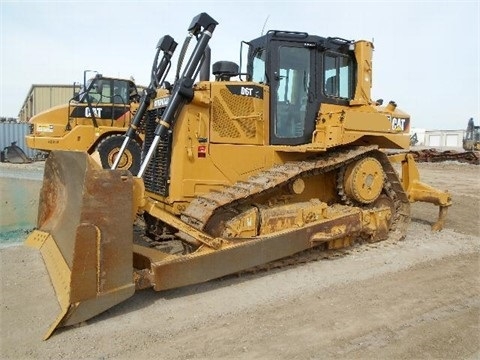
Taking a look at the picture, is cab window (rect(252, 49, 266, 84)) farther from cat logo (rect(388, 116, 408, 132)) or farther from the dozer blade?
the dozer blade

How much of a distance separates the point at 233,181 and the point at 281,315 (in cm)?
206

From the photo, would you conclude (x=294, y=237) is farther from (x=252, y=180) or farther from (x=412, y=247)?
(x=412, y=247)

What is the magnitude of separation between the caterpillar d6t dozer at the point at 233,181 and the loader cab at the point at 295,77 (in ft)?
0.05

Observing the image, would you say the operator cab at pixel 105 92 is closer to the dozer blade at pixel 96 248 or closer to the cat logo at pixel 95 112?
the cat logo at pixel 95 112

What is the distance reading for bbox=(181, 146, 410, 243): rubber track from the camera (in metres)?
4.84

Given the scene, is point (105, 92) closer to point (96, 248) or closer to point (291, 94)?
point (291, 94)

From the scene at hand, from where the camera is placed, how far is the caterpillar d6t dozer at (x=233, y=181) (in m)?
3.90

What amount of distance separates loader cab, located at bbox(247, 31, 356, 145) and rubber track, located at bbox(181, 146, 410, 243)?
556mm

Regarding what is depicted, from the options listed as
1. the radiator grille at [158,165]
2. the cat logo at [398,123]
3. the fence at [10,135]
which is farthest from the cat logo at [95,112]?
the fence at [10,135]

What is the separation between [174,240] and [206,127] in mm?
1766

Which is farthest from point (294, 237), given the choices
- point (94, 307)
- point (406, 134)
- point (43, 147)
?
point (43, 147)

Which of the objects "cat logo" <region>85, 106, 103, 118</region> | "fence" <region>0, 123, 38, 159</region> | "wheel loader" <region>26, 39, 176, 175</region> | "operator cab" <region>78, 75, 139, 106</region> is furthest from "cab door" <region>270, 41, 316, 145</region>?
"fence" <region>0, 123, 38, 159</region>

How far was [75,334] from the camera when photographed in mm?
3621

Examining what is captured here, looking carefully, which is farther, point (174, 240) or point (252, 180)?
point (174, 240)
